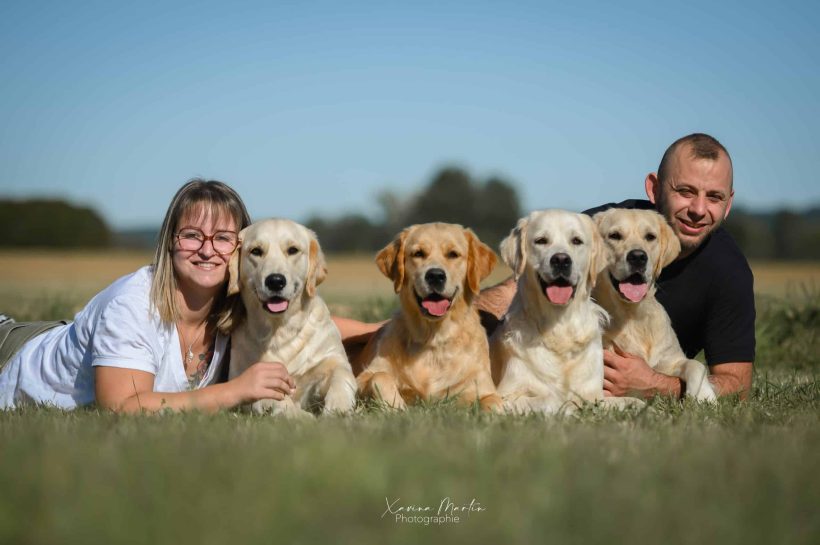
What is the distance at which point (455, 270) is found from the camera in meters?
4.80

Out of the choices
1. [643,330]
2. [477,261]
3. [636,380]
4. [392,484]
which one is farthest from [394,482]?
[643,330]

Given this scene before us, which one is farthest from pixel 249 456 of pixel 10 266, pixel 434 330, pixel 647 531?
pixel 10 266

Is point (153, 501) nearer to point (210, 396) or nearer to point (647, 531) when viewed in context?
point (647, 531)

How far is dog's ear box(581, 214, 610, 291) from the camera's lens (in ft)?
15.8

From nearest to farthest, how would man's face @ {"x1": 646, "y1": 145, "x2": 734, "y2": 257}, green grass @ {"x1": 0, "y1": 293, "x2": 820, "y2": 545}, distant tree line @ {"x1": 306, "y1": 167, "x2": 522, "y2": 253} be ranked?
1. green grass @ {"x1": 0, "y1": 293, "x2": 820, "y2": 545}
2. man's face @ {"x1": 646, "y1": 145, "x2": 734, "y2": 257}
3. distant tree line @ {"x1": 306, "y1": 167, "x2": 522, "y2": 253}

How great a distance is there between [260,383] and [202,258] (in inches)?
37.3

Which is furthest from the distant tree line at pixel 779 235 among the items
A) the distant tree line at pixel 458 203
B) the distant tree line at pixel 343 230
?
the distant tree line at pixel 458 203

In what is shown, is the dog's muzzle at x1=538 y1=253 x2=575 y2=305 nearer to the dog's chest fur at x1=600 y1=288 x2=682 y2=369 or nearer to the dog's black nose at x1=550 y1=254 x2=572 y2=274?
the dog's black nose at x1=550 y1=254 x2=572 y2=274

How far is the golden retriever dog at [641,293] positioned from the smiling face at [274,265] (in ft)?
6.39

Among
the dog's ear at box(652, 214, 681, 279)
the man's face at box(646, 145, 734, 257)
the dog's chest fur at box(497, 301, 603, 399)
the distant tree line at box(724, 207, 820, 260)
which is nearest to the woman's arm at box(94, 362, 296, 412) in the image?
the dog's chest fur at box(497, 301, 603, 399)

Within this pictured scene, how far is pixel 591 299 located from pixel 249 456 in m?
2.90

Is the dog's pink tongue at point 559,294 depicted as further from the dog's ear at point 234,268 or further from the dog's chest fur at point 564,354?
the dog's ear at point 234,268

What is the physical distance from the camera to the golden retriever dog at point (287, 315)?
14.6ft

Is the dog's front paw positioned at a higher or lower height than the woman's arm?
lower
